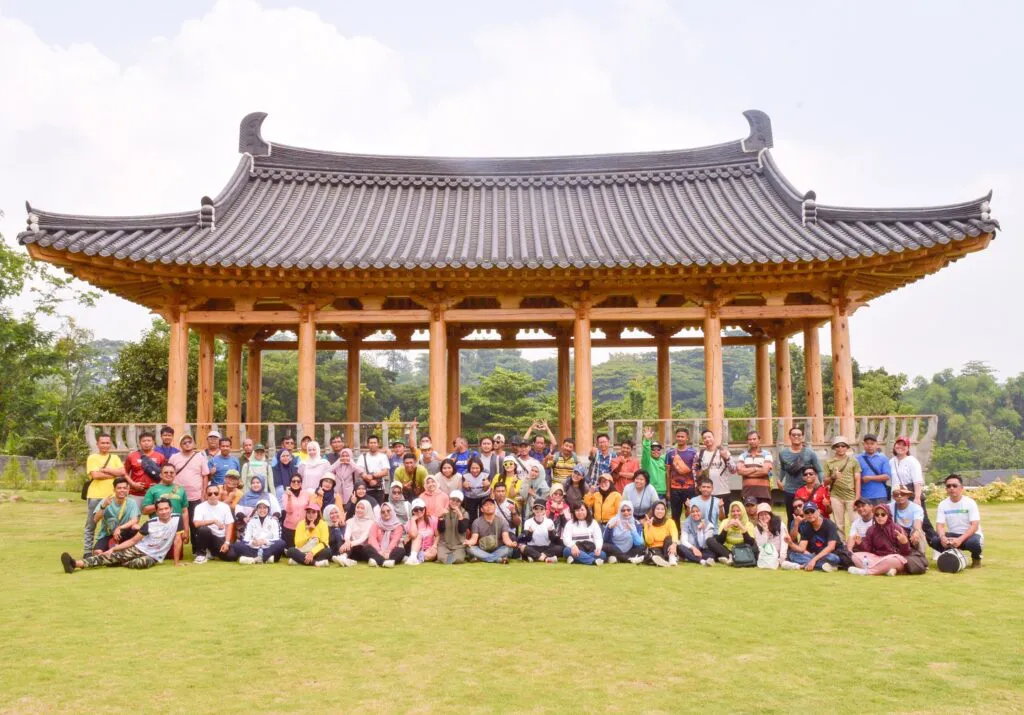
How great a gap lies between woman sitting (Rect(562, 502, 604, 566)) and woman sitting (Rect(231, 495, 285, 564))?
3448mm

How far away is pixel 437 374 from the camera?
13258 mm

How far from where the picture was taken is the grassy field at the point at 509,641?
4.42 m

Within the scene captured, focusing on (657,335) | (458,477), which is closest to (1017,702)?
(458,477)

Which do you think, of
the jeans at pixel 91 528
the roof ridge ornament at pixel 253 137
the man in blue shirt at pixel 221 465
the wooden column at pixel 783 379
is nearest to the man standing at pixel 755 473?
the wooden column at pixel 783 379

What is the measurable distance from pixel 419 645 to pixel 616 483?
5166mm

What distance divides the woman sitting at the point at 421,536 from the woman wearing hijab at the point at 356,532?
0.49 meters

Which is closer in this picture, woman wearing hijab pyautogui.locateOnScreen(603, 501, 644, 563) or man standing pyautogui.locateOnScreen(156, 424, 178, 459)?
woman wearing hijab pyautogui.locateOnScreen(603, 501, 644, 563)

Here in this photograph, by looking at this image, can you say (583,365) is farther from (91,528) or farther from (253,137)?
(253,137)

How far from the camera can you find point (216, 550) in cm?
926

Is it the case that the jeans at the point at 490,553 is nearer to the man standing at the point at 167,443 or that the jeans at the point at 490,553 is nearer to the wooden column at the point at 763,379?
the man standing at the point at 167,443

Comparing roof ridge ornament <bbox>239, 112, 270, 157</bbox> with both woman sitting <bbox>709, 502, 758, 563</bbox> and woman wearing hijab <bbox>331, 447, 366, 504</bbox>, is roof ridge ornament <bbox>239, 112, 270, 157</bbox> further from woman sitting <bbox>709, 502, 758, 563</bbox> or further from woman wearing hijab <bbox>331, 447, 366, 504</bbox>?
woman sitting <bbox>709, 502, 758, 563</bbox>

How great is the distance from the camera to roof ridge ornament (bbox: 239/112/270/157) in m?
17.0

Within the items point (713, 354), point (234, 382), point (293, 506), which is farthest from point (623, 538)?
point (234, 382)

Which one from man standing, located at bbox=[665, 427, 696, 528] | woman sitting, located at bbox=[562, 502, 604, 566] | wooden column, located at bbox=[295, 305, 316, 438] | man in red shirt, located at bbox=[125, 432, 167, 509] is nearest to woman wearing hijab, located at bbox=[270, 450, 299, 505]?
man in red shirt, located at bbox=[125, 432, 167, 509]
